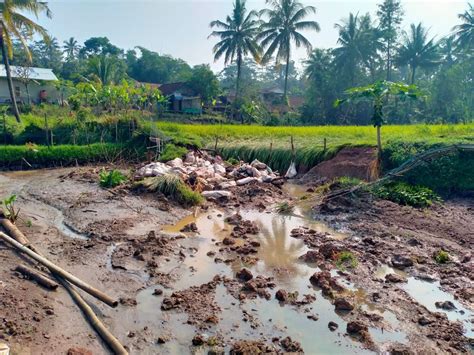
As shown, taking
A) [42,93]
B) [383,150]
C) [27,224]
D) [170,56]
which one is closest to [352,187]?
[383,150]

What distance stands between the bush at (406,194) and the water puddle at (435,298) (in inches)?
184

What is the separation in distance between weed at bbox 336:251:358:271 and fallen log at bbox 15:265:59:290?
16.5ft

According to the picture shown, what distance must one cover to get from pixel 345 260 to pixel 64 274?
5150 millimetres

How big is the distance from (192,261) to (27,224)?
13.0 feet

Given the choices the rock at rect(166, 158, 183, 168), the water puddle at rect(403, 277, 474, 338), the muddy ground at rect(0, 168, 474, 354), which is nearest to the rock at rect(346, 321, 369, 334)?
the muddy ground at rect(0, 168, 474, 354)

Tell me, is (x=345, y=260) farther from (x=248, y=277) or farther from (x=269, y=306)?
(x=269, y=306)

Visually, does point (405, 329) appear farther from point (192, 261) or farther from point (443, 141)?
point (443, 141)

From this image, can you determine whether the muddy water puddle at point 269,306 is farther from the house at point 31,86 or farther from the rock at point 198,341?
the house at point 31,86

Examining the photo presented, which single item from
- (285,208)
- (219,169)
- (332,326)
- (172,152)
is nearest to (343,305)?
(332,326)

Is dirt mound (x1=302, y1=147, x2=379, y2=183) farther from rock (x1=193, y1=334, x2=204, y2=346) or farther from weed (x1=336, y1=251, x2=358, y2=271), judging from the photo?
rock (x1=193, y1=334, x2=204, y2=346)

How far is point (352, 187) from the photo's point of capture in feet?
39.8

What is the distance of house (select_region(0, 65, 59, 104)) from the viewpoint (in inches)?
1248

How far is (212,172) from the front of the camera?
15.2m

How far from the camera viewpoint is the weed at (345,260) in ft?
25.1
